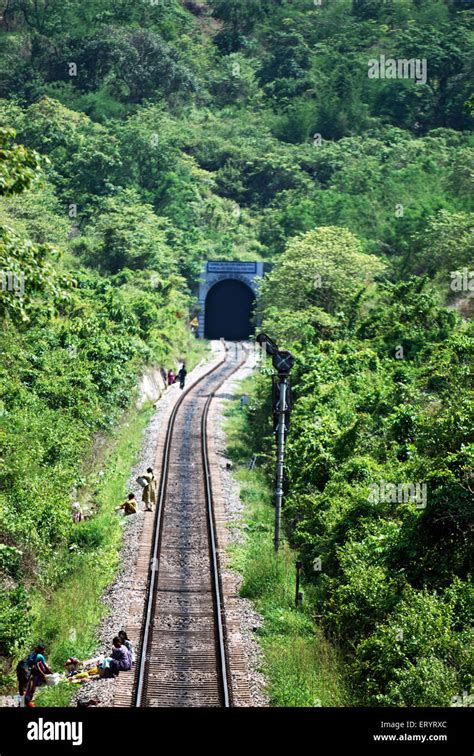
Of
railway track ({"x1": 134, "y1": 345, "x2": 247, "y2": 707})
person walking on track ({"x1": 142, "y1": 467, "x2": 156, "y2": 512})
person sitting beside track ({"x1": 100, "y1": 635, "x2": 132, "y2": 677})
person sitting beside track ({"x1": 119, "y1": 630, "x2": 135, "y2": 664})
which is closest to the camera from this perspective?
railway track ({"x1": 134, "y1": 345, "x2": 247, "y2": 707})

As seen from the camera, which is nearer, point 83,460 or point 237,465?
point 83,460

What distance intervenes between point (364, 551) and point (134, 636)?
5.47 metres

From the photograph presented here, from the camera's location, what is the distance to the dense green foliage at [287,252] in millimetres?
20422

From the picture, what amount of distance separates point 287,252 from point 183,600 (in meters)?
39.0

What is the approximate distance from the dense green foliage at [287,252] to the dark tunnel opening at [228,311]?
3.80m

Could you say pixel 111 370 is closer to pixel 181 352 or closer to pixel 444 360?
pixel 444 360

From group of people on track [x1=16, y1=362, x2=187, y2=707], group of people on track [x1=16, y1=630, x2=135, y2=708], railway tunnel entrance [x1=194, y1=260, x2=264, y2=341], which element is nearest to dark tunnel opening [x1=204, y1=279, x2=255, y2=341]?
railway tunnel entrance [x1=194, y1=260, x2=264, y2=341]

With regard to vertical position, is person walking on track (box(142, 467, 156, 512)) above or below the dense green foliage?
below

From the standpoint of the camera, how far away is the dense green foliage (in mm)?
20422

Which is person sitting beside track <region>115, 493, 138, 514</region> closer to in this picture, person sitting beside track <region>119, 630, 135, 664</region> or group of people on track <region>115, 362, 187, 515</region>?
group of people on track <region>115, 362, 187, 515</region>

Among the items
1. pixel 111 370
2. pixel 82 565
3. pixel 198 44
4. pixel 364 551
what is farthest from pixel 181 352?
pixel 198 44

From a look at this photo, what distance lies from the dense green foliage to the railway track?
261 cm

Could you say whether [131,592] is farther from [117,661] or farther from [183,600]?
[117,661]
